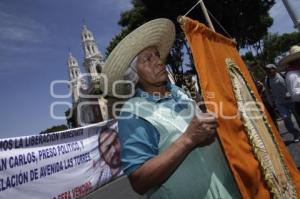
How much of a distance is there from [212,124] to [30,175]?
5516 mm

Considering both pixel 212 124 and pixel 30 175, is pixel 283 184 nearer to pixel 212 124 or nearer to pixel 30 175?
pixel 212 124

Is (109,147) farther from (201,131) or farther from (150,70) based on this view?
(201,131)

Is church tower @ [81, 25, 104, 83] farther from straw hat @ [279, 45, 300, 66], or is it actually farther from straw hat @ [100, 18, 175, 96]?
straw hat @ [100, 18, 175, 96]

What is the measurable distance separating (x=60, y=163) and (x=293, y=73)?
4.76 m

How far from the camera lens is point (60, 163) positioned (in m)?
7.61

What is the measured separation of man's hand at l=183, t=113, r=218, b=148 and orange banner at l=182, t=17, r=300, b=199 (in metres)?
0.20

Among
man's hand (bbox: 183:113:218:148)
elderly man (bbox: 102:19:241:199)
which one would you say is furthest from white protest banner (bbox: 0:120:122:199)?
man's hand (bbox: 183:113:218:148)

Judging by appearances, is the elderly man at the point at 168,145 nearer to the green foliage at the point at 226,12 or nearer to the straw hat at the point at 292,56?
the straw hat at the point at 292,56

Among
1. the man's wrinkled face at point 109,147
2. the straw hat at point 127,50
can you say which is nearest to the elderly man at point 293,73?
the straw hat at point 127,50

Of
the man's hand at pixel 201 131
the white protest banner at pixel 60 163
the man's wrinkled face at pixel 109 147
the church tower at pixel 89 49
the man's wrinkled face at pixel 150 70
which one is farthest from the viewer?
the church tower at pixel 89 49

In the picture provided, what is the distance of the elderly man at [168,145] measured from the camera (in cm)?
167

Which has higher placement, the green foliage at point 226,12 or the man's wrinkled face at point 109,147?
the green foliage at point 226,12

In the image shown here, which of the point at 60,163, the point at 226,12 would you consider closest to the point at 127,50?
the point at 60,163

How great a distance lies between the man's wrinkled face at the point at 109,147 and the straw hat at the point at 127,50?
772 centimetres
